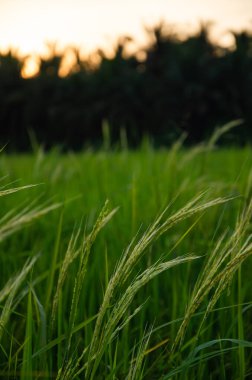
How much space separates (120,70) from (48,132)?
4752 millimetres

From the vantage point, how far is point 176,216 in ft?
1.91

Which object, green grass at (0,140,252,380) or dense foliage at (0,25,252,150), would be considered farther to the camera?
dense foliage at (0,25,252,150)

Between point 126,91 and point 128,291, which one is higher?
point 128,291

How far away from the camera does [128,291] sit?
1.83ft

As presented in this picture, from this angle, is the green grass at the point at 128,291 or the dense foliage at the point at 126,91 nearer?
the green grass at the point at 128,291

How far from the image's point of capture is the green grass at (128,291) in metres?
0.60

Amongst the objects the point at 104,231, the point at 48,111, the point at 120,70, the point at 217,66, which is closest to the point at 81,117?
the point at 48,111

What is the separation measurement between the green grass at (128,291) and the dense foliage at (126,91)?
55.8 ft

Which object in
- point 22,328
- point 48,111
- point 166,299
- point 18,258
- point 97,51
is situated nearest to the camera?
point 22,328

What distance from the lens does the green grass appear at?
598mm

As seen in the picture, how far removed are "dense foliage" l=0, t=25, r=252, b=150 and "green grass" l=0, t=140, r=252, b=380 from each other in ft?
55.8

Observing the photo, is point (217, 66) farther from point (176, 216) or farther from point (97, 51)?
point (176, 216)

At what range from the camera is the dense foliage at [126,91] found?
19.8 meters

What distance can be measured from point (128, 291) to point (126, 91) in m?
20.8
